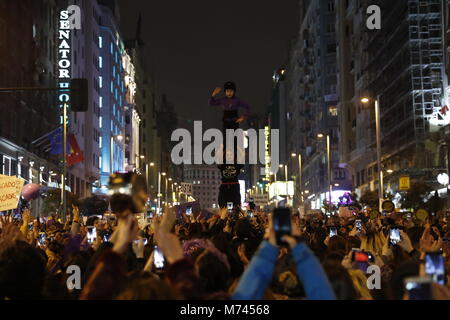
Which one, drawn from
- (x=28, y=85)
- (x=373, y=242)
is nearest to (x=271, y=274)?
(x=373, y=242)

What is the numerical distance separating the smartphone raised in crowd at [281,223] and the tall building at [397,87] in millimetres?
55351

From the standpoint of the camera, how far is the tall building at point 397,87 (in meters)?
64.1

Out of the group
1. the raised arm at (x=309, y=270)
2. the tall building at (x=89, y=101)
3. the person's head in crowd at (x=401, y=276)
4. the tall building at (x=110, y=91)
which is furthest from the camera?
the tall building at (x=110, y=91)

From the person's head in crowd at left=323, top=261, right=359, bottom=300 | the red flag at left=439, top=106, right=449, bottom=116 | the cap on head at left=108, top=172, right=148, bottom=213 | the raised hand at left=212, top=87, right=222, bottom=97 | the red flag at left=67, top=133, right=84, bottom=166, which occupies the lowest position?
the person's head in crowd at left=323, top=261, right=359, bottom=300

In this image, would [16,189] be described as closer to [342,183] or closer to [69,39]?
[69,39]

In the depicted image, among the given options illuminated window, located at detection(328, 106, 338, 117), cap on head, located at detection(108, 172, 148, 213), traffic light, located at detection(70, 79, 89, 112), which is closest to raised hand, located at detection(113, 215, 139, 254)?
cap on head, located at detection(108, 172, 148, 213)

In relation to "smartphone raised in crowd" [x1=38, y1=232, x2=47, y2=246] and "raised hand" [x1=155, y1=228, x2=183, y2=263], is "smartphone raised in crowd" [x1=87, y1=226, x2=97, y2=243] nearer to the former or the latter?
"smartphone raised in crowd" [x1=38, y1=232, x2=47, y2=246]

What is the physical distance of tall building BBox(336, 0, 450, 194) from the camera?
64062 millimetres

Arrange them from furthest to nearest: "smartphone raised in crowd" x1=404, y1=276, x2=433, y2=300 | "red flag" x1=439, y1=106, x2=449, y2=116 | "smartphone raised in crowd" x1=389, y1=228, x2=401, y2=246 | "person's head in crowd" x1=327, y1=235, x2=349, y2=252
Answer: "red flag" x1=439, y1=106, x2=449, y2=116
"smartphone raised in crowd" x1=389, y1=228, x2=401, y2=246
"person's head in crowd" x1=327, y1=235, x2=349, y2=252
"smartphone raised in crowd" x1=404, y1=276, x2=433, y2=300

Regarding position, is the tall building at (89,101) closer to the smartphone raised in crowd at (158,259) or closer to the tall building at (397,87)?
the tall building at (397,87)

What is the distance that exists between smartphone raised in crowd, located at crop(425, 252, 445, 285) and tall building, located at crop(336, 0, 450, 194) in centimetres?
5508

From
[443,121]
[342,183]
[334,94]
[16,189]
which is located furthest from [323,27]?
[16,189]

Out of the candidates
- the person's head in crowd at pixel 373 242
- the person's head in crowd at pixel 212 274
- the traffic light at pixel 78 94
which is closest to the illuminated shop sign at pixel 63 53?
the traffic light at pixel 78 94

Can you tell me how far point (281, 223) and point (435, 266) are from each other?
0.86m
